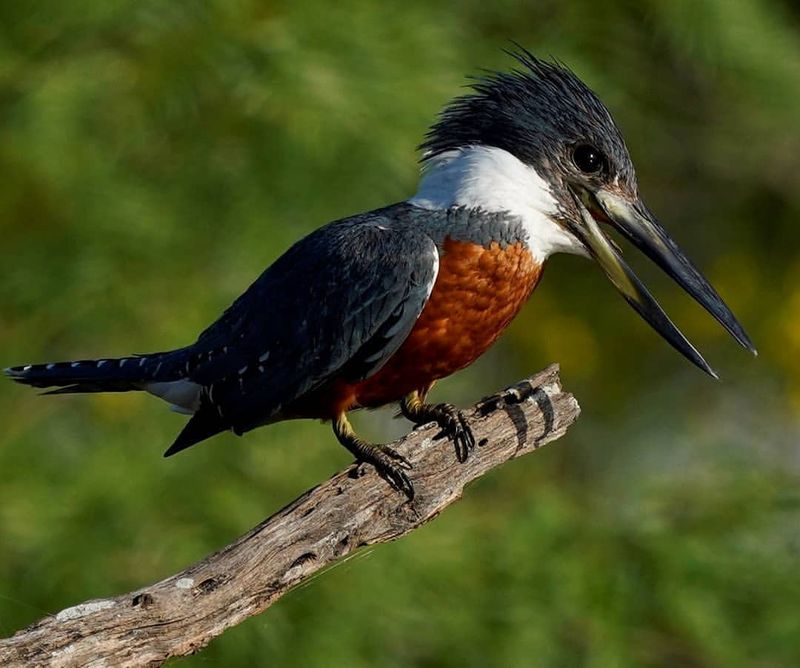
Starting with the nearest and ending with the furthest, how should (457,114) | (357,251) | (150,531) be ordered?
(357,251)
(457,114)
(150,531)

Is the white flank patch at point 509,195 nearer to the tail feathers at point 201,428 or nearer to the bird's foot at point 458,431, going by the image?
the bird's foot at point 458,431

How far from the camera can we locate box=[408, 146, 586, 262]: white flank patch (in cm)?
281

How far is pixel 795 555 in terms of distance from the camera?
5.23m

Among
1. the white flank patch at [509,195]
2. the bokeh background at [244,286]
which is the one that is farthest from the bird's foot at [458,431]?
the bokeh background at [244,286]

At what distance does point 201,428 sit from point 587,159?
2.88ft

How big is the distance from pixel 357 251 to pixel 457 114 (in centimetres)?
41

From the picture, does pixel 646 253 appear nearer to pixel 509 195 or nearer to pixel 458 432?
pixel 509 195

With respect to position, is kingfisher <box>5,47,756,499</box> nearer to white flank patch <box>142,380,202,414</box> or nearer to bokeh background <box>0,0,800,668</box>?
white flank patch <box>142,380,202,414</box>

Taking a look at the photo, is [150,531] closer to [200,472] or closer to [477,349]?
[200,472]

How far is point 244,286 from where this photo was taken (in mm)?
4809

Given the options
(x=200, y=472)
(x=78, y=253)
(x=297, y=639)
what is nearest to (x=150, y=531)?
(x=200, y=472)

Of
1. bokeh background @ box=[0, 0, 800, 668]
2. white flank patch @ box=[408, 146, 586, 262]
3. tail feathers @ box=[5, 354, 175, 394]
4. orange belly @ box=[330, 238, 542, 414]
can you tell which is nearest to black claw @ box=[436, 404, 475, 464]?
orange belly @ box=[330, 238, 542, 414]

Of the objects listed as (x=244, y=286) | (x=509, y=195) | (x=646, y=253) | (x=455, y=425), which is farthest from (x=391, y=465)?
(x=244, y=286)

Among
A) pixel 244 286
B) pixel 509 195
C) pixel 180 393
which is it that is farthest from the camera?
pixel 244 286
